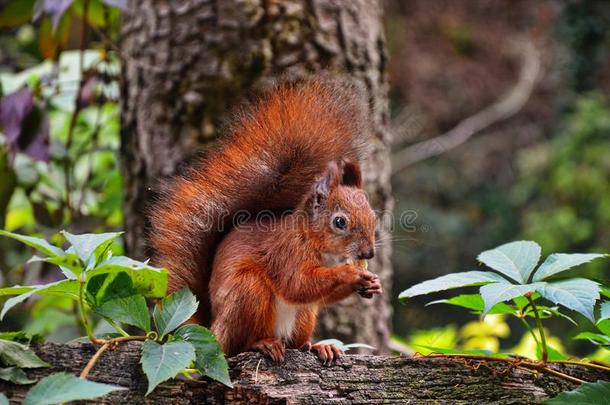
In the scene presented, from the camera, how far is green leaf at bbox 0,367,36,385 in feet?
2.94

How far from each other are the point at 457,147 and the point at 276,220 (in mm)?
4527

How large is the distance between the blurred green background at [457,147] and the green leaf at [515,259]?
3.15 feet

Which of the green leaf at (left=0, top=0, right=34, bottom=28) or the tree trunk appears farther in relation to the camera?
the green leaf at (left=0, top=0, right=34, bottom=28)

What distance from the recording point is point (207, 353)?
0.99 metres

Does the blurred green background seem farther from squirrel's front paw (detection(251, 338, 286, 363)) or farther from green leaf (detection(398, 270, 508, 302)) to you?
green leaf (detection(398, 270, 508, 302))

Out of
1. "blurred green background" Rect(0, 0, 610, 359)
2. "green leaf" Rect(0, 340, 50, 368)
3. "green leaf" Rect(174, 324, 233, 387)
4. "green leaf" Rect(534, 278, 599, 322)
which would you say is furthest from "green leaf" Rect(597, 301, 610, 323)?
"blurred green background" Rect(0, 0, 610, 359)

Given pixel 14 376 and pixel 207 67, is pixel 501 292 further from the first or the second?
pixel 207 67

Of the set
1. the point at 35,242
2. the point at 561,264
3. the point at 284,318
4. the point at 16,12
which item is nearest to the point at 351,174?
the point at 284,318

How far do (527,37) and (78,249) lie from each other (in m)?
5.94

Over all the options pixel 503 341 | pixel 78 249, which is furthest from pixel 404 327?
pixel 78 249

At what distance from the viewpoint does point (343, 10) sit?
186cm

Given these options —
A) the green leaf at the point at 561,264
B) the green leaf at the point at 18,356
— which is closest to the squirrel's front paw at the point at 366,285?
the green leaf at the point at 561,264

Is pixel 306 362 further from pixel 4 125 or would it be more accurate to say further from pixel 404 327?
pixel 404 327

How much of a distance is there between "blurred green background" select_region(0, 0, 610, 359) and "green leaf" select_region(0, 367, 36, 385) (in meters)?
0.87
